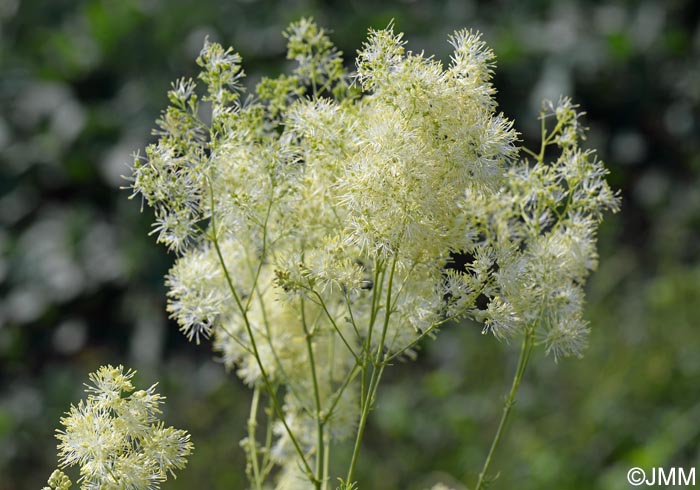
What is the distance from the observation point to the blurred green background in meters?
2.17

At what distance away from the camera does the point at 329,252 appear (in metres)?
0.60

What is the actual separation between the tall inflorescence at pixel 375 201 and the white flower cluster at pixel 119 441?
0.08m

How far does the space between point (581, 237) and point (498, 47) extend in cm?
261

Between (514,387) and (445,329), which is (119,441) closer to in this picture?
(514,387)

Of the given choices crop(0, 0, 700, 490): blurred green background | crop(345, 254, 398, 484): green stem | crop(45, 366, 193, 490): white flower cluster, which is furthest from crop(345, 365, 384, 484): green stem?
crop(0, 0, 700, 490): blurred green background

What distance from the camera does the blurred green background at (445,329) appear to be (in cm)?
217

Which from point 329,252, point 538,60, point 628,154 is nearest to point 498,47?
point 538,60

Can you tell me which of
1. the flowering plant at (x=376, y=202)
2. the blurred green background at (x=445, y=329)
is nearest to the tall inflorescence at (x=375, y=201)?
the flowering plant at (x=376, y=202)

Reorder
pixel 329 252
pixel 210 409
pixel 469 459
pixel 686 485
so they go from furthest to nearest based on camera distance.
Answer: pixel 210 409
pixel 469 459
pixel 686 485
pixel 329 252

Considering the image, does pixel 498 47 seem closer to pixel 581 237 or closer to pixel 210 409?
pixel 210 409

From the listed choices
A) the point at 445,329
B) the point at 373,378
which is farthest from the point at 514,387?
the point at 445,329

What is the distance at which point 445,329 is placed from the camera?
271 centimetres

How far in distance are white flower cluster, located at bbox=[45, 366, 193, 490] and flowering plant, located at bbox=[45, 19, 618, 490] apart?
0.08m

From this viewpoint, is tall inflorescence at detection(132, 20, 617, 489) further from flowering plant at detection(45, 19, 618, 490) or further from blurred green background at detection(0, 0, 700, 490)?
blurred green background at detection(0, 0, 700, 490)
